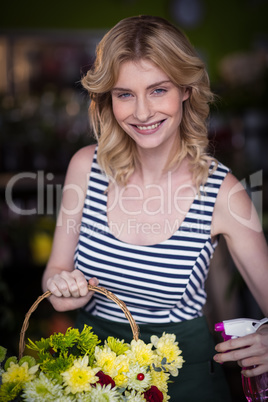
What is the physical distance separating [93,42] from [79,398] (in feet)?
19.7

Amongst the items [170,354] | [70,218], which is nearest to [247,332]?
[170,354]

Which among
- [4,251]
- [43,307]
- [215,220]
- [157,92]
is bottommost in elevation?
[43,307]

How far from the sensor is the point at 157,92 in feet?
4.79

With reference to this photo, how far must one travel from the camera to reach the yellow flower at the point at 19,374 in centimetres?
98

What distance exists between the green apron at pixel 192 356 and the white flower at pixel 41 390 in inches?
23.7

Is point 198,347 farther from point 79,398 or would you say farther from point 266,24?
point 266,24

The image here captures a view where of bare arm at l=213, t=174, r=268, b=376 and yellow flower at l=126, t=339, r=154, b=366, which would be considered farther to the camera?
bare arm at l=213, t=174, r=268, b=376

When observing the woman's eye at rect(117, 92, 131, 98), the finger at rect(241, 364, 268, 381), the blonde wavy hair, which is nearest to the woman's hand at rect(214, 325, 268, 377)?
the finger at rect(241, 364, 268, 381)

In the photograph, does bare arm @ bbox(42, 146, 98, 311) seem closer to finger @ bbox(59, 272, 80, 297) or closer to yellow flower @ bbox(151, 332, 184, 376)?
finger @ bbox(59, 272, 80, 297)

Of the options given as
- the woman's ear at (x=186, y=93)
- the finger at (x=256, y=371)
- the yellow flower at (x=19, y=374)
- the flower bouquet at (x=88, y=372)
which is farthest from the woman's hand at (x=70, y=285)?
the woman's ear at (x=186, y=93)

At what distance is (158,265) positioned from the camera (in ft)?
4.99

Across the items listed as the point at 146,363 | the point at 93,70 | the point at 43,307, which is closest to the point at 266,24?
the point at 43,307

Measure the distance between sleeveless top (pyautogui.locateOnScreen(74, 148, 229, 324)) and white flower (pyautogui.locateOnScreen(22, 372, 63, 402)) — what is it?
600 millimetres

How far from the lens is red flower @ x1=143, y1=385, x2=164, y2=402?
1021 mm
